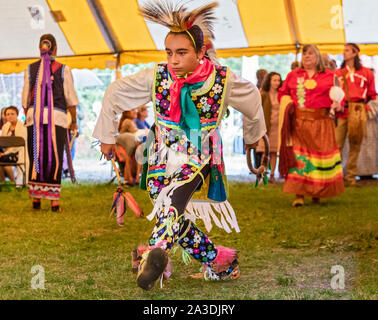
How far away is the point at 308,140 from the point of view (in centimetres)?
754

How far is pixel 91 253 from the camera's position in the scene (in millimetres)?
4922

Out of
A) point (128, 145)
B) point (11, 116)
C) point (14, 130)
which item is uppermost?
point (11, 116)

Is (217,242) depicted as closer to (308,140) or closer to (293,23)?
(308,140)

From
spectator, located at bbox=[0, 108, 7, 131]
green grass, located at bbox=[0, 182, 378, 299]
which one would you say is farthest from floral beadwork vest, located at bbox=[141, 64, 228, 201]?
spectator, located at bbox=[0, 108, 7, 131]

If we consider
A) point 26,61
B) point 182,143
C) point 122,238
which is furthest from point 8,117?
point 182,143

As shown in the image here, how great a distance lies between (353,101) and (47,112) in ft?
15.8

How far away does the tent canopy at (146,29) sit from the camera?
34.3ft

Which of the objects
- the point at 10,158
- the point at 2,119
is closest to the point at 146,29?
the point at 2,119

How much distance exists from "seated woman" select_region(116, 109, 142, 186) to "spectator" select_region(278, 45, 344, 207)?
11.2ft

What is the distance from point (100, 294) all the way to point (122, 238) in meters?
1.95

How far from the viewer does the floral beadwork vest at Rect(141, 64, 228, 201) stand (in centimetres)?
375

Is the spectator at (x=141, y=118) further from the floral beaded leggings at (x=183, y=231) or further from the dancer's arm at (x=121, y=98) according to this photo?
the floral beaded leggings at (x=183, y=231)

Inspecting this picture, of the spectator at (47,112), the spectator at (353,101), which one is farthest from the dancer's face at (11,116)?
the spectator at (353,101)
